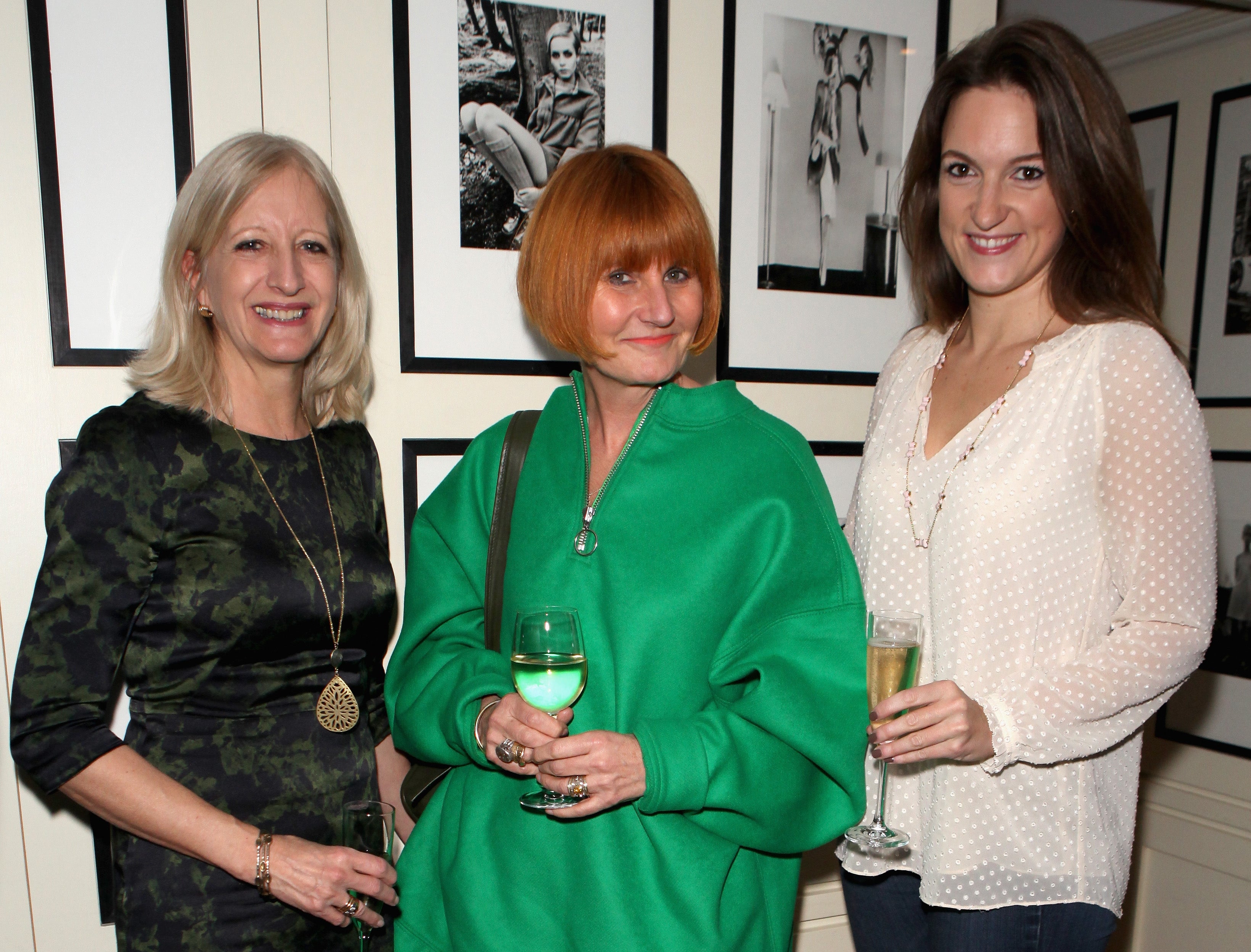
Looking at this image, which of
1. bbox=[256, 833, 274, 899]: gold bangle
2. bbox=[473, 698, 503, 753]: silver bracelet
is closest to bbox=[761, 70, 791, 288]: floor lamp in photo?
bbox=[473, 698, 503, 753]: silver bracelet

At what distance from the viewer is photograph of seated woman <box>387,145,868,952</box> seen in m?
1.34

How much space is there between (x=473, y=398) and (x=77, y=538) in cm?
93

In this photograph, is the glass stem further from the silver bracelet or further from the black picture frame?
the black picture frame

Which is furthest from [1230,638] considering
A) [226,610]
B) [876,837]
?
[226,610]

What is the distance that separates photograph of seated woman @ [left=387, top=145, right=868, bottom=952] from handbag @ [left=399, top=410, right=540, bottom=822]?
0.04 meters

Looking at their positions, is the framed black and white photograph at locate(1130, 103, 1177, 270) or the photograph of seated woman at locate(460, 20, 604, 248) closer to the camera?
the photograph of seated woman at locate(460, 20, 604, 248)

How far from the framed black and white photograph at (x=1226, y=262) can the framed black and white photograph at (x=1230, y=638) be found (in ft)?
0.91

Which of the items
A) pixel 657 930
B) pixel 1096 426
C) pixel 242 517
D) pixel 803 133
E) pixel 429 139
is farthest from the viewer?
pixel 803 133

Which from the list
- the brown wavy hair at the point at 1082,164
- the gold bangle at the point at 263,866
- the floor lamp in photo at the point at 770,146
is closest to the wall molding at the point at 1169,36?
the floor lamp in photo at the point at 770,146

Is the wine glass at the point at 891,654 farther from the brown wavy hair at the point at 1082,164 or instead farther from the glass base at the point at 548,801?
the brown wavy hair at the point at 1082,164

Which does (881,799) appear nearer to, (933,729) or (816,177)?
(933,729)

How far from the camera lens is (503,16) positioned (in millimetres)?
2076

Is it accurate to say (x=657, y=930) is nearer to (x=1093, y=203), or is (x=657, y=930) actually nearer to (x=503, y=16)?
(x=1093, y=203)

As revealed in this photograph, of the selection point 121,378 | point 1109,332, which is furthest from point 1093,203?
point 121,378
